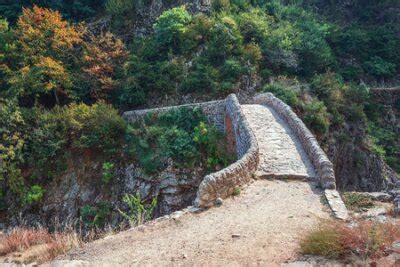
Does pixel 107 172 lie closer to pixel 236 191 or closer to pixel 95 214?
pixel 95 214

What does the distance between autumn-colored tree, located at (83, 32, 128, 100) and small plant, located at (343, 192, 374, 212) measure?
13066mm

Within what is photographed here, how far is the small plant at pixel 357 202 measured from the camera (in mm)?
6880

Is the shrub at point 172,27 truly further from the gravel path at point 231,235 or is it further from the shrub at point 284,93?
the gravel path at point 231,235

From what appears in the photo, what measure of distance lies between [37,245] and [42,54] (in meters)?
12.7

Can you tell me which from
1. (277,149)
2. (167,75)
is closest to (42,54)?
(167,75)

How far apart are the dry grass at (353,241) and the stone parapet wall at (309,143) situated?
126 inches

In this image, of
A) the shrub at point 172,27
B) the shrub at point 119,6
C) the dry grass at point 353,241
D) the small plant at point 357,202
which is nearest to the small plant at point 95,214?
the small plant at point 357,202

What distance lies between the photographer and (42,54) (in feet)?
53.2

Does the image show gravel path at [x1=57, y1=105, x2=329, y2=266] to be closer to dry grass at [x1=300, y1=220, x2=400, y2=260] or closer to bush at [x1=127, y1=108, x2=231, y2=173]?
dry grass at [x1=300, y1=220, x2=400, y2=260]

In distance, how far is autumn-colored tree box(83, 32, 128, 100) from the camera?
1694cm

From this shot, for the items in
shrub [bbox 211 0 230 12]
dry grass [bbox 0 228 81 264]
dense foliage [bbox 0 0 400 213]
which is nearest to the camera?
dry grass [bbox 0 228 81 264]

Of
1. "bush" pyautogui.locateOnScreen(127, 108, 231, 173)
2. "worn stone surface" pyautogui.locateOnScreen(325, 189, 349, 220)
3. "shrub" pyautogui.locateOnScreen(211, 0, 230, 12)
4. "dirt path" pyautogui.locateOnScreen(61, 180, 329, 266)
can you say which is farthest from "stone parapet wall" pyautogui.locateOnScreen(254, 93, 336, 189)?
"shrub" pyautogui.locateOnScreen(211, 0, 230, 12)

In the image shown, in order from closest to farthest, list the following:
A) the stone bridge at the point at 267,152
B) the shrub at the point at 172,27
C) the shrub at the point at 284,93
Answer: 1. the stone bridge at the point at 267,152
2. the shrub at the point at 284,93
3. the shrub at the point at 172,27

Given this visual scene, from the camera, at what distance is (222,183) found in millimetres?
7164
